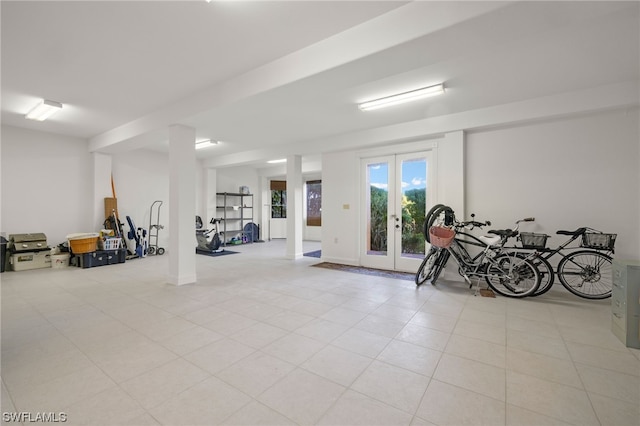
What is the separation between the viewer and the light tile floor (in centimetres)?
163

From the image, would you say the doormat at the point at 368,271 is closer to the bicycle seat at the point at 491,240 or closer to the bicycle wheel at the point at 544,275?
the bicycle seat at the point at 491,240

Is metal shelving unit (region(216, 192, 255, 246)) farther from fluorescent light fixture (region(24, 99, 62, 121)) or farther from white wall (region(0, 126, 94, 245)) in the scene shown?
fluorescent light fixture (region(24, 99, 62, 121))

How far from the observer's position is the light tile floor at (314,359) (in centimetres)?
163

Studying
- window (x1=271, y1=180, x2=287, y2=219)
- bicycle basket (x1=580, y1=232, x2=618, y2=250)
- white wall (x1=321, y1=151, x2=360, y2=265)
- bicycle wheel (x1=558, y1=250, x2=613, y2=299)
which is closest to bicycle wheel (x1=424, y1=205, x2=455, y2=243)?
bicycle wheel (x1=558, y1=250, x2=613, y2=299)

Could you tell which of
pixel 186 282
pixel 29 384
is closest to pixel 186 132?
pixel 186 282

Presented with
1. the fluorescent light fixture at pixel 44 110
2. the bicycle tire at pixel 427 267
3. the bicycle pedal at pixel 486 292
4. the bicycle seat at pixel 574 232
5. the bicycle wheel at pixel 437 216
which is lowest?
the bicycle pedal at pixel 486 292

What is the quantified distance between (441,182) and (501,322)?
2.54 metres

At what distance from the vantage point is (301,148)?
6.45m

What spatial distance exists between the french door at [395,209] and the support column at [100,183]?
5.94 m

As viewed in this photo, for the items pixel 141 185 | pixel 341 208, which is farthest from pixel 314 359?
pixel 141 185

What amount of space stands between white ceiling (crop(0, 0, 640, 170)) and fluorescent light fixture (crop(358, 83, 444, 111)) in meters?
0.13

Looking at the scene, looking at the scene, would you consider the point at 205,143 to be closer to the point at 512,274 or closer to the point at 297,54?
the point at 297,54

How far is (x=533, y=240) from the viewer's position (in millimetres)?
3793

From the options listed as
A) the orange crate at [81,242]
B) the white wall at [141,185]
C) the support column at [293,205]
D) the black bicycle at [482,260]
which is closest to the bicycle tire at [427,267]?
the black bicycle at [482,260]
